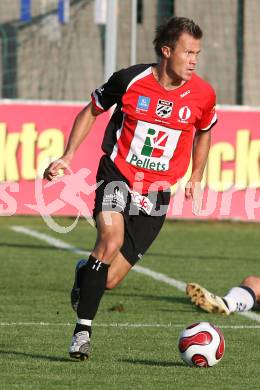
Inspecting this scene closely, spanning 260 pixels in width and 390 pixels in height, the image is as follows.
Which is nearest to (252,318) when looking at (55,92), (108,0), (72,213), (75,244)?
(75,244)

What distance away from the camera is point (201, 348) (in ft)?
22.4

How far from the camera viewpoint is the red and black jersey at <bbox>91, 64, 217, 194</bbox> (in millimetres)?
7445

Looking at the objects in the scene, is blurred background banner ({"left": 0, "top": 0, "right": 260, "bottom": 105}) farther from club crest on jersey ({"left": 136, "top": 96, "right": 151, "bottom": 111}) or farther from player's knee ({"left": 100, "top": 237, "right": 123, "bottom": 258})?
player's knee ({"left": 100, "top": 237, "right": 123, "bottom": 258})

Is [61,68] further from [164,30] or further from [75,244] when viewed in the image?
[164,30]

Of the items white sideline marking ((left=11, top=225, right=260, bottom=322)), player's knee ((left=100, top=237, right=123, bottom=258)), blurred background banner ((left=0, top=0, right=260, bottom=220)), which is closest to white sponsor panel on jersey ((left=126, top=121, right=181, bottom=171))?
player's knee ((left=100, top=237, right=123, bottom=258))

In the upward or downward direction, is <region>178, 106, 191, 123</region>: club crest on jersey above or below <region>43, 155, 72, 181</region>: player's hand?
above

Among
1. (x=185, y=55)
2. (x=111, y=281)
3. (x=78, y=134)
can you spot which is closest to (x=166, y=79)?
(x=185, y=55)

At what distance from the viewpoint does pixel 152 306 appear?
9758 millimetres

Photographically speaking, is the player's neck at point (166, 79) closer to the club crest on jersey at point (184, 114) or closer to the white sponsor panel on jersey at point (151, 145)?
the club crest on jersey at point (184, 114)

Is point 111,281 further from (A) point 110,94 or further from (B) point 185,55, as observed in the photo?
(B) point 185,55

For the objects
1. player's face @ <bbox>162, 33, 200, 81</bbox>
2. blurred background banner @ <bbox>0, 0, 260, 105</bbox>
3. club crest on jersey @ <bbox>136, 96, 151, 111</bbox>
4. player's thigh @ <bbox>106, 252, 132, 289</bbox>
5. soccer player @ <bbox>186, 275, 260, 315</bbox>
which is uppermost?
player's face @ <bbox>162, 33, 200, 81</bbox>

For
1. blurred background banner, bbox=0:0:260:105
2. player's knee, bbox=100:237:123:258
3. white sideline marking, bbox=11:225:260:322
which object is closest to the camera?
player's knee, bbox=100:237:123:258

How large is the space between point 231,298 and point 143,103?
1.74 metres

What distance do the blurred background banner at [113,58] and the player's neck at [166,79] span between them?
9.53m
